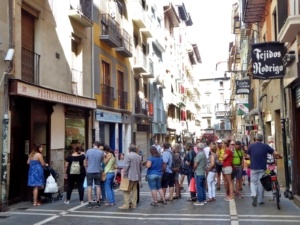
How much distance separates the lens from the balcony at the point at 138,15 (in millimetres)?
26844

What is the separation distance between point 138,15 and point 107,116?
909 centimetres

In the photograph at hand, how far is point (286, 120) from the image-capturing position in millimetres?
12875

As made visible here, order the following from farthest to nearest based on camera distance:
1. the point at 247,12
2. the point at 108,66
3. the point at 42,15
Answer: the point at 108,66, the point at 247,12, the point at 42,15

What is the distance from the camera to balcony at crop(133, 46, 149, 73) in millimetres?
26844

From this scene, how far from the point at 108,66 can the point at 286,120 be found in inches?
434

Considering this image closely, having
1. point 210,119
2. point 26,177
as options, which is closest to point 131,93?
point 26,177

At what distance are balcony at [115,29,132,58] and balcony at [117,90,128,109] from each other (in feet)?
6.87

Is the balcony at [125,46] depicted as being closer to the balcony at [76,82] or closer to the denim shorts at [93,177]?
the balcony at [76,82]

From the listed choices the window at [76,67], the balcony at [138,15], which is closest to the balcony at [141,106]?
the balcony at [138,15]

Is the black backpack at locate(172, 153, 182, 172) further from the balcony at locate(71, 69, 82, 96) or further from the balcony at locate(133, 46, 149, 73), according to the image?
the balcony at locate(133, 46, 149, 73)

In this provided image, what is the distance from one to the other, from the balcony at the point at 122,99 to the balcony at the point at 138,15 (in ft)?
18.4

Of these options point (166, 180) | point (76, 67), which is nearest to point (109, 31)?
point (76, 67)

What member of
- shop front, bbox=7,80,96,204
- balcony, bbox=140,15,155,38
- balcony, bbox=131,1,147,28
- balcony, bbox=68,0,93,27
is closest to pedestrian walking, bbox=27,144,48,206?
shop front, bbox=7,80,96,204

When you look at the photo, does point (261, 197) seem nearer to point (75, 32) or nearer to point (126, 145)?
point (75, 32)
